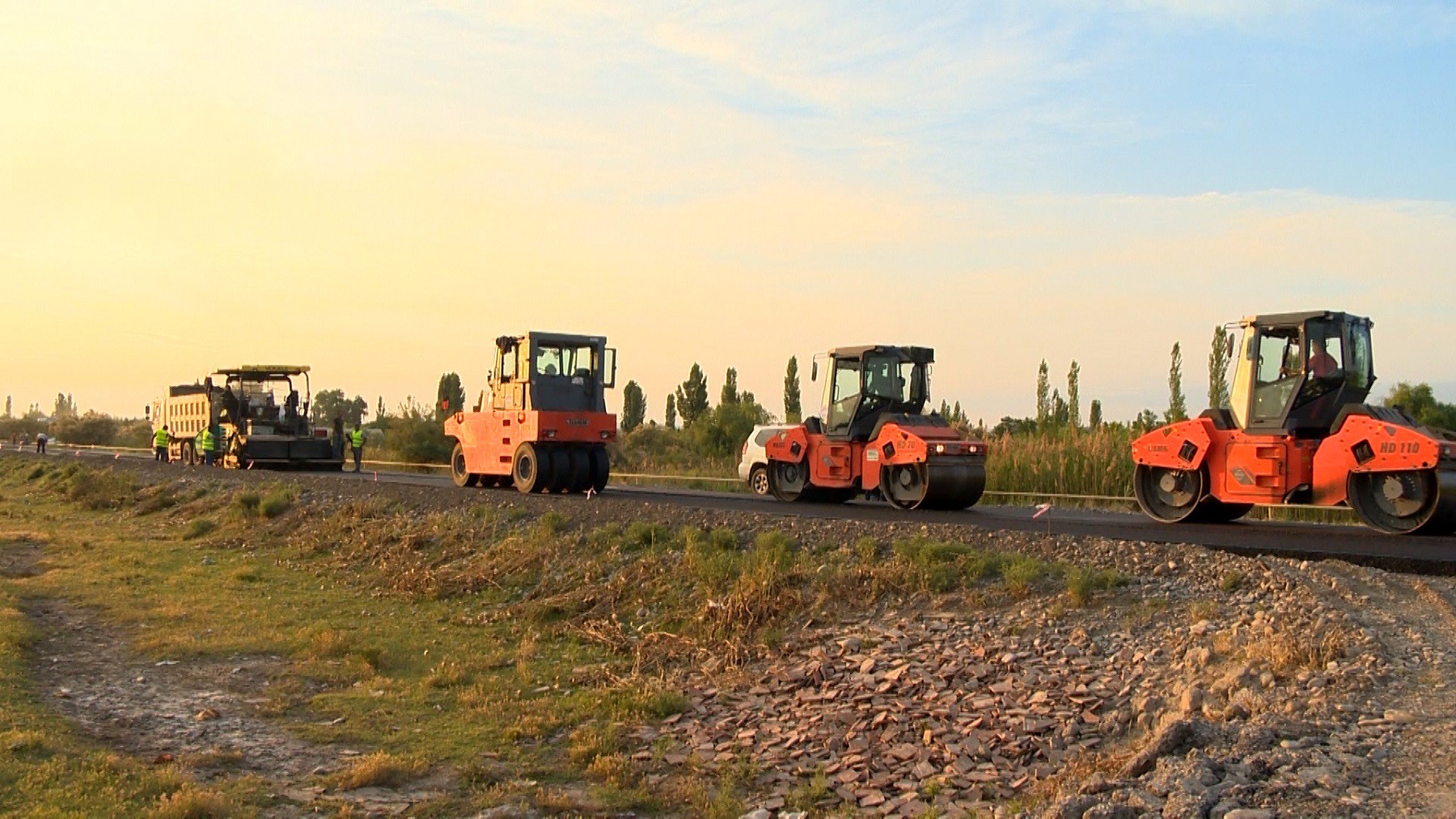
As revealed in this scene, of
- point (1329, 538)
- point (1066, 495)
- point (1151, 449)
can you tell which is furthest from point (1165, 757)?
point (1066, 495)

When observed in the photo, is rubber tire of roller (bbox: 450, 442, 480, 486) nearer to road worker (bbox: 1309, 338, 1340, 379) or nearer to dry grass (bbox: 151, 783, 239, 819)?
road worker (bbox: 1309, 338, 1340, 379)

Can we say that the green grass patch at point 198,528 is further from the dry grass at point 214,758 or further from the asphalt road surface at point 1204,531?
the dry grass at point 214,758

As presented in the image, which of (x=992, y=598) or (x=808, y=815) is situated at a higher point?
(x=992, y=598)

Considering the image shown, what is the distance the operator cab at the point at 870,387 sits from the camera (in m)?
22.5

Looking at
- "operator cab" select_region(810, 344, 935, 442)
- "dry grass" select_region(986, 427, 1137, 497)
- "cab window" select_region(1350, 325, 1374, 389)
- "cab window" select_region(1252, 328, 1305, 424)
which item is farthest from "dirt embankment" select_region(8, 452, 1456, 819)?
"dry grass" select_region(986, 427, 1137, 497)

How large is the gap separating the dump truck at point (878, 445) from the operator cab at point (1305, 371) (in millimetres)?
4698

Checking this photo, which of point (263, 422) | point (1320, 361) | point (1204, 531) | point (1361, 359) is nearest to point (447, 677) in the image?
point (1204, 531)

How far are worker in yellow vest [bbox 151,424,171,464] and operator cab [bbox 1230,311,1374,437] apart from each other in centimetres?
4054

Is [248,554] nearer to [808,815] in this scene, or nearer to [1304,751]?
[808,815]

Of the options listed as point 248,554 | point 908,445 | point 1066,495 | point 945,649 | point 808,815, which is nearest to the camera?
point 808,815

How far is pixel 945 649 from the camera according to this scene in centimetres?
1088

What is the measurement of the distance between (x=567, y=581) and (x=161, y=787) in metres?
7.18

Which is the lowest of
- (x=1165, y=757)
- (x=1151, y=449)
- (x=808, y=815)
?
(x=808, y=815)

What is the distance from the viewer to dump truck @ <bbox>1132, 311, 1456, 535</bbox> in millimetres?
15523
